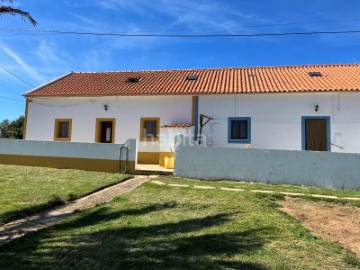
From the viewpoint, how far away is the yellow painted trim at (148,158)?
17.1 metres

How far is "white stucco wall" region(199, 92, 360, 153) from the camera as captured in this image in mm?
15781

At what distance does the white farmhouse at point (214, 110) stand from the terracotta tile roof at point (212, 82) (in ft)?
0.16

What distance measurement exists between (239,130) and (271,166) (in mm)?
4908

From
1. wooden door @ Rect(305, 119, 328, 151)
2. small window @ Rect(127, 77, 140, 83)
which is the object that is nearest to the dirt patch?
wooden door @ Rect(305, 119, 328, 151)

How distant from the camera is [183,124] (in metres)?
17.0

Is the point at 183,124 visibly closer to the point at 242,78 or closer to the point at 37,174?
the point at 242,78

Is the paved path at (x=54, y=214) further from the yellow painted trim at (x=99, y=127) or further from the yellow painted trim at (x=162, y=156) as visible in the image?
the yellow painted trim at (x=99, y=127)

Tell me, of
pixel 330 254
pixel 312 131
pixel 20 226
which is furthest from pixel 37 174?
pixel 312 131

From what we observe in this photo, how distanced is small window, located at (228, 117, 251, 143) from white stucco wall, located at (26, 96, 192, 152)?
2.21m

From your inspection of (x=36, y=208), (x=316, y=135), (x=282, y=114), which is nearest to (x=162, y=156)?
(x=282, y=114)

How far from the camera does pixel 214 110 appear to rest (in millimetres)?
17188

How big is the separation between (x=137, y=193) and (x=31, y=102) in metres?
13.1

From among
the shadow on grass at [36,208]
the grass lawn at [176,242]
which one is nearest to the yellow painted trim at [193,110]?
the shadow on grass at [36,208]

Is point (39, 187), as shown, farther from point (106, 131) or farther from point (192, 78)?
point (192, 78)
